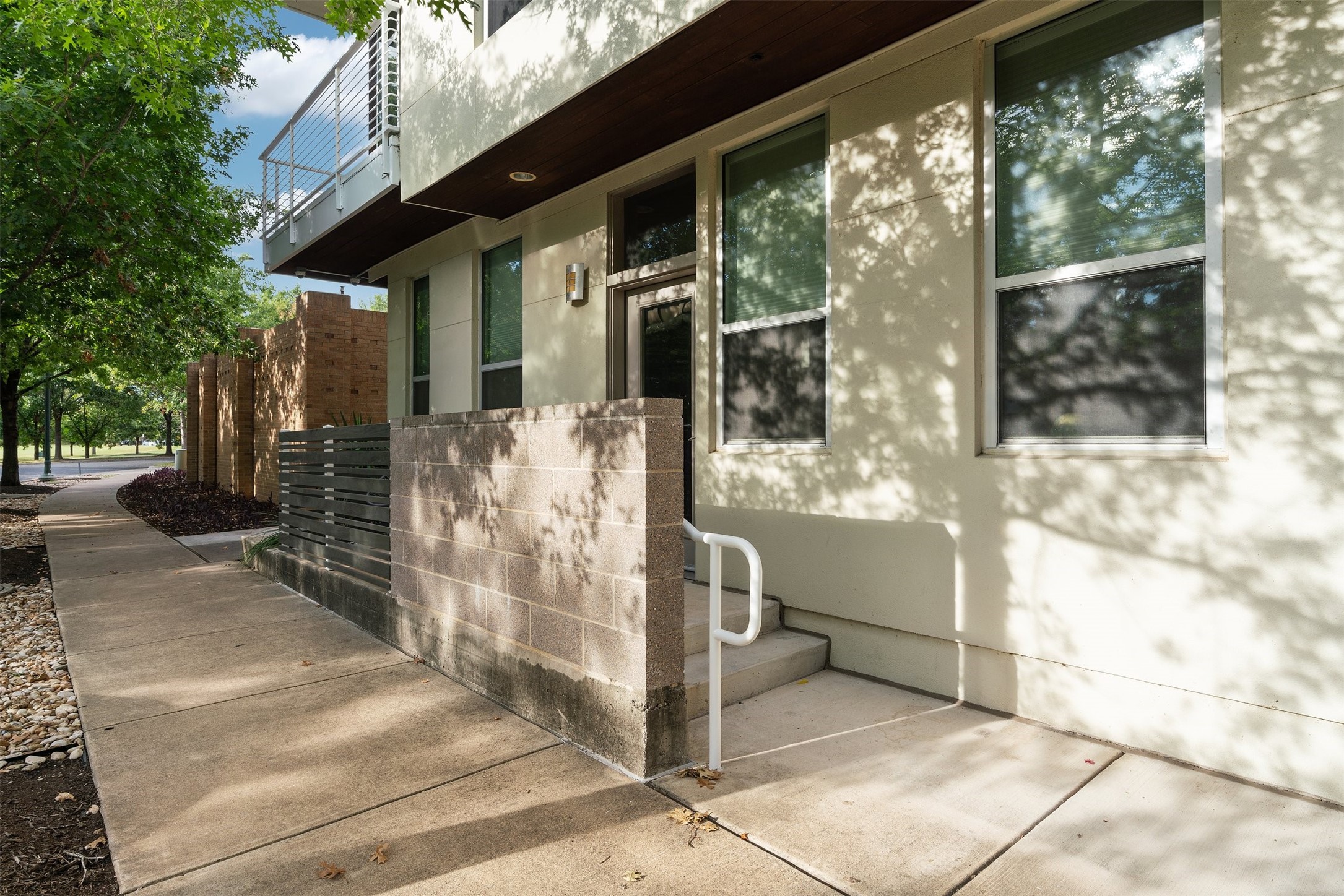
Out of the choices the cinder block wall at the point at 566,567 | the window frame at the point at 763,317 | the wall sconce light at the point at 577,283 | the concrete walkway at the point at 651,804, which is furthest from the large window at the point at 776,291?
the cinder block wall at the point at 566,567

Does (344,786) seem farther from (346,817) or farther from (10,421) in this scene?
(10,421)

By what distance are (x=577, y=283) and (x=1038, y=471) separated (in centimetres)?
423

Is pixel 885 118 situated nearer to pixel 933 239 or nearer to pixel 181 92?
pixel 933 239

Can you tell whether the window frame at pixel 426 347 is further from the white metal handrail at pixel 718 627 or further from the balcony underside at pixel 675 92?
the white metal handrail at pixel 718 627

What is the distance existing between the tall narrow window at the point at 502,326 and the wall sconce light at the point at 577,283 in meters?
0.93

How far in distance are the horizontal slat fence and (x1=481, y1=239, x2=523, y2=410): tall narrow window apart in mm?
1744

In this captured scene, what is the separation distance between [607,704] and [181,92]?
28.0 ft

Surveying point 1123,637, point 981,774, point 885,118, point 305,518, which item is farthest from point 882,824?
point 305,518

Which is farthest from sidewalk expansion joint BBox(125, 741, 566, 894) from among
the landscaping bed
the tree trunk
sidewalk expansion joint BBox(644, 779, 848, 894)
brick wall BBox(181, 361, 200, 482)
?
the tree trunk

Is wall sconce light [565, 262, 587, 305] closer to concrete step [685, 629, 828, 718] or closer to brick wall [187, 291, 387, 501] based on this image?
concrete step [685, 629, 828, 718]

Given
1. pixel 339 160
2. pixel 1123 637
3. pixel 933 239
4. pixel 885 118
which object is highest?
pixel 339 160

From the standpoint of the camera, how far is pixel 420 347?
927cm

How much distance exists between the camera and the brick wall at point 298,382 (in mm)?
11281

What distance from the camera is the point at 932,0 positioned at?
3957mm
